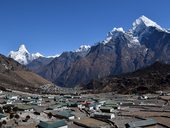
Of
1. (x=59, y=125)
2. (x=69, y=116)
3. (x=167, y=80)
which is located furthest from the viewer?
(x=167, y=80)

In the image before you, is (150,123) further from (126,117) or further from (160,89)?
(160,89)

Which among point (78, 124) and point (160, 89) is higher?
point (160, 89)

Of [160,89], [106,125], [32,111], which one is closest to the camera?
[106,125]

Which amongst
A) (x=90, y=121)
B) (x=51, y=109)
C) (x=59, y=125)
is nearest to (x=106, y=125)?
(x=90, y=121)

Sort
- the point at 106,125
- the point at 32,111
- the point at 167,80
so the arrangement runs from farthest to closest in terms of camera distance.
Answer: the point at 167,80, the point at 32,111, the point at 106,125

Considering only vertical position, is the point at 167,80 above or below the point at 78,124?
above

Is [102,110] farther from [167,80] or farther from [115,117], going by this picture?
[167,80]

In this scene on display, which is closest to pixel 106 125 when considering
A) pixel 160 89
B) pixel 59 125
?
pixel 59 125

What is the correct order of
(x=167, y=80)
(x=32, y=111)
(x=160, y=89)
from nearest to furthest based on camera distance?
(x=32, y=111), (x=160, y=89), (x=167, y=80)

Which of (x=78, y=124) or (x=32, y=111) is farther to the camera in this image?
(x=32, y=111)

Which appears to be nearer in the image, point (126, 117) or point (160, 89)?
point (126, 117)
